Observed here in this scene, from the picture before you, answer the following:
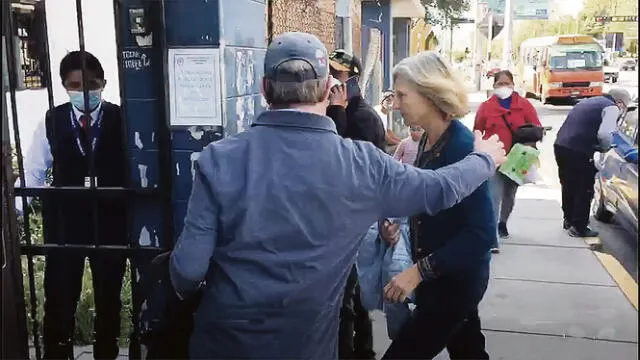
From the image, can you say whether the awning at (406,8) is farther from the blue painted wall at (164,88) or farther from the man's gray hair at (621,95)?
the blue painted wall at (164,88)

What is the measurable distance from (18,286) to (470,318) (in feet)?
6.81

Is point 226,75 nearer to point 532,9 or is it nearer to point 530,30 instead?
point 532,9

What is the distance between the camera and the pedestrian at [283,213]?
1.83 meters

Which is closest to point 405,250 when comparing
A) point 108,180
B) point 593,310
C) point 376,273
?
point 376,273

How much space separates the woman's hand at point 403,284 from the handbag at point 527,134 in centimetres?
405

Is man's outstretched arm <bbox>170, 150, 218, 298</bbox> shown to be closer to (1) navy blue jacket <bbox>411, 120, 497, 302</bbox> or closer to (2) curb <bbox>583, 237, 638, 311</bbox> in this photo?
(1) navy blue jacket <bbox>411, 120, 497, 302</bbox>

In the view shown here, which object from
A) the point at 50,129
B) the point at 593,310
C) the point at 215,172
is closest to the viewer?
the point at 215,172

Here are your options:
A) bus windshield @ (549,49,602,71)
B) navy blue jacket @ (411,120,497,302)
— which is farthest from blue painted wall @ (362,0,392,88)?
bus windshield @ (549,49,602,71)

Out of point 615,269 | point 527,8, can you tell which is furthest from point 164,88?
point 527,8

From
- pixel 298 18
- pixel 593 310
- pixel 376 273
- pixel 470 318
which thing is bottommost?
pixel 593 310

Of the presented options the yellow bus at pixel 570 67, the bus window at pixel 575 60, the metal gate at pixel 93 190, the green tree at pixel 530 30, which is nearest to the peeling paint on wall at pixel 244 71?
the metal gate at pixel 93 190

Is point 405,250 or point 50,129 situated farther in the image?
point 50,129

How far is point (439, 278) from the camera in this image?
96.6 inches

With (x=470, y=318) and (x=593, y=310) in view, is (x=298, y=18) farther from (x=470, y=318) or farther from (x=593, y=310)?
(x=470, y=318)
